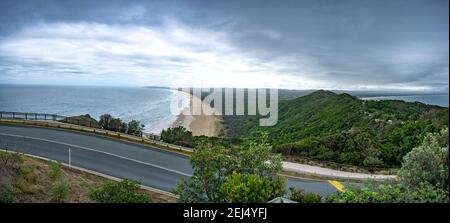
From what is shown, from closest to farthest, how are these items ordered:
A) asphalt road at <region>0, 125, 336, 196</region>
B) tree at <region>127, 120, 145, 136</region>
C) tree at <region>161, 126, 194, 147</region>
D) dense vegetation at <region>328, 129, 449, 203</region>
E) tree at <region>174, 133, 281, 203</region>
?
dense vegetation at <region>328, 129, 449, 203</region> < tree at <region>174, 133, 281, 203</region> < asphalt road at <region>0, 125, 336, 196</region> < tree at <region>161, 126, 194, 147</region> < tree at <region>127, 120, 145, 136</region>

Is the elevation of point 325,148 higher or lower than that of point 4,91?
lower

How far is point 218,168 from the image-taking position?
16.4 feet

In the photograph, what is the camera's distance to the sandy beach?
6.79 metres

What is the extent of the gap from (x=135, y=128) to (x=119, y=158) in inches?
34.1

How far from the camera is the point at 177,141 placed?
7531 millimetres

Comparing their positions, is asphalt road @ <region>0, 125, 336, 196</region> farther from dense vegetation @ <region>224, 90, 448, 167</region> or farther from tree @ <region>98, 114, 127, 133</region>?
dense vegetation @ <region>224, 90, 448, 167</region>

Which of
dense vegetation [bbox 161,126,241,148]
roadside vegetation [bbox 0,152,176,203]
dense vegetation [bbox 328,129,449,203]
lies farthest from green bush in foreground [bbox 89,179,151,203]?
dense vegetation [bbox 328,129,449,203]

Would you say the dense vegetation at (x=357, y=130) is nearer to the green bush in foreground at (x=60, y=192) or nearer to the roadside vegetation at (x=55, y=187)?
the roadside vegetation at (x=55, y=187)

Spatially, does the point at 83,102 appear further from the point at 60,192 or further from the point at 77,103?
the point at 60,192

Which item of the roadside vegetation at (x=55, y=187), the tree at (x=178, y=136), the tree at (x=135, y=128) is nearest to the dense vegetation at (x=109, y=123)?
the tree at (x=135, y=128)

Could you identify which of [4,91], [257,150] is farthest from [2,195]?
[257,150]

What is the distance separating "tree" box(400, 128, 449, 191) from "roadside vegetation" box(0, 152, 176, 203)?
9.97 feet
